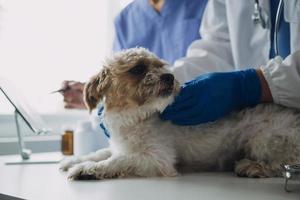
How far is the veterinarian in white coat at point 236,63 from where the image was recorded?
3.53 ft

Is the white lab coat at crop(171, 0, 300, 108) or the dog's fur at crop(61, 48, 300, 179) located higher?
the white lab coat at crop(171, 0, 300, 108)

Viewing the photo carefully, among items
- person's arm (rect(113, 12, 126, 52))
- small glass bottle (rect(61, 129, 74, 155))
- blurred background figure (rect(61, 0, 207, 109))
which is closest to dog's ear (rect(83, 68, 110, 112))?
small glass bottle (rect(61, 129, 74, 155))

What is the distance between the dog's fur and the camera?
1.04 m

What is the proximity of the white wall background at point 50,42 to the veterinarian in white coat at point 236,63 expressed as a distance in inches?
23.3

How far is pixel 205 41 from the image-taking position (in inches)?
62.5

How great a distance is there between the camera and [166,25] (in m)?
1.96

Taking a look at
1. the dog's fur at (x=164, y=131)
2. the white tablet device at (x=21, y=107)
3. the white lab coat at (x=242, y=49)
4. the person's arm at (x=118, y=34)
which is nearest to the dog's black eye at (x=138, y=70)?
the dog's fur at (x=164, y=131)

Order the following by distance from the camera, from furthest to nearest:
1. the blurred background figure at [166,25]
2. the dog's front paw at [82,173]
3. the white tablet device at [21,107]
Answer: the blurred background figure at [166,25], the white tablet device at [21,107], the dog's front paw at [82,173]

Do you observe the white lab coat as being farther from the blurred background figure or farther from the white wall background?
the white wall background

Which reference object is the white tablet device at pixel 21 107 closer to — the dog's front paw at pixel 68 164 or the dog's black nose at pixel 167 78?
the dog's front paw at pixel 68 164

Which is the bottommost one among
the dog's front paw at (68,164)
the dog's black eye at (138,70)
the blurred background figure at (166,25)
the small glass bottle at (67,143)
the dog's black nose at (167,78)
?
the dog's front paw at (68,164)

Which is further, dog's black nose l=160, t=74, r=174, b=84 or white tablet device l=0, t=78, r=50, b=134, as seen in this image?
white tablet device l=0, t=78, r=50, b=134

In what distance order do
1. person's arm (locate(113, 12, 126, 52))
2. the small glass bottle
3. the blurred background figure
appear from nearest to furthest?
the small glass bottle < the blurred background figure < person's arm (locate(113, 12, 126, 52))

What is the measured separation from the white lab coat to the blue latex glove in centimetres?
7
